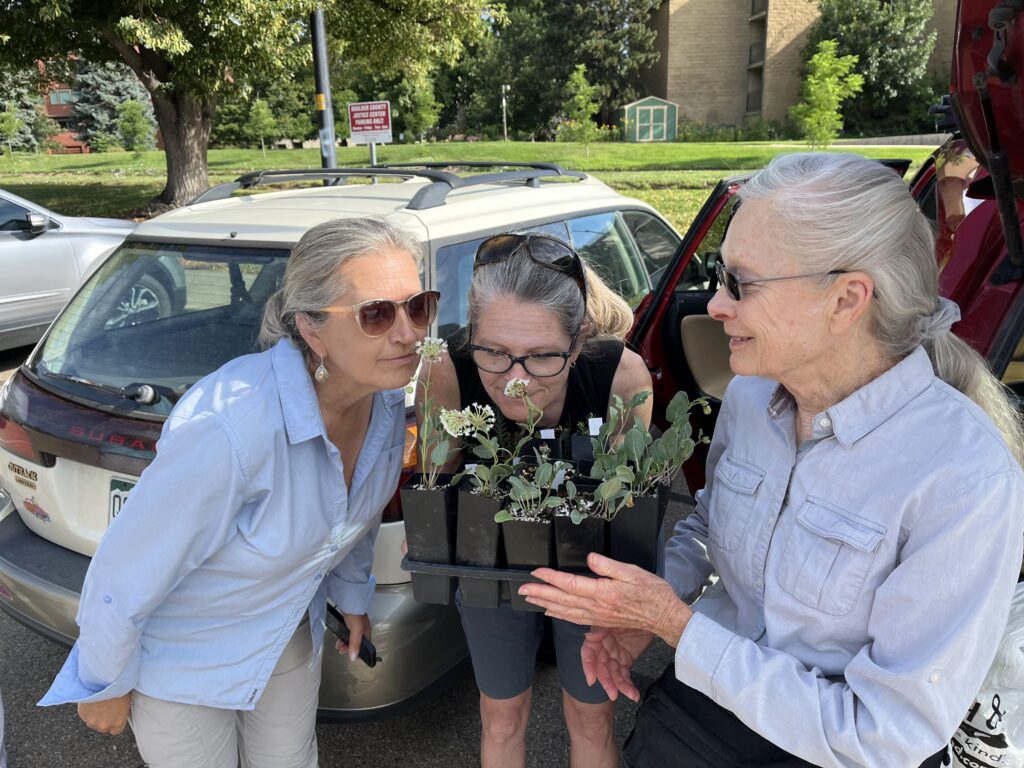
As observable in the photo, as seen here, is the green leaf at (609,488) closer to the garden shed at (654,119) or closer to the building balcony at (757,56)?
the garden shed at (654,119)

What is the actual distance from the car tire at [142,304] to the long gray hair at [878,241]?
226cm

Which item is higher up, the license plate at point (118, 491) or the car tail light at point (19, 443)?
the car tail light at point (19, 443)

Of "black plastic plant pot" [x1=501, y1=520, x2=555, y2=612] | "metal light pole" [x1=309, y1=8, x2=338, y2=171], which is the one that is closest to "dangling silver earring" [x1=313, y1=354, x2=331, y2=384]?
"black plastic plant pot" [x1=501, y1=520, x2=555, y2=612]

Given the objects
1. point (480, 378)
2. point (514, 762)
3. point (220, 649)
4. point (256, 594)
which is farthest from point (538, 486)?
point (514, 762)

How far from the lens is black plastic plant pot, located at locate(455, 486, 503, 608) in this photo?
1.47 metres

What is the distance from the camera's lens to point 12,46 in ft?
41.9

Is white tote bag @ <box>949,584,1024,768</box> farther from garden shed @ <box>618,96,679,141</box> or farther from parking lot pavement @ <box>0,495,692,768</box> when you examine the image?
garden shed @ <box>618,96,679,141</box>

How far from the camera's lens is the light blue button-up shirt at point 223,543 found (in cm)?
148

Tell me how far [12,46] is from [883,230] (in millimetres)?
15624

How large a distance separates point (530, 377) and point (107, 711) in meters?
1.19

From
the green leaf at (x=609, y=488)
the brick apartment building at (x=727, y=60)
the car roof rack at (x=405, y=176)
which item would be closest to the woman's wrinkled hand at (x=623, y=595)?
the green leaf at (x=609, y=488)

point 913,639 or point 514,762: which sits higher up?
point 913,639

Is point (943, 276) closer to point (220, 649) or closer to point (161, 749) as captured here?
point (220, 649)

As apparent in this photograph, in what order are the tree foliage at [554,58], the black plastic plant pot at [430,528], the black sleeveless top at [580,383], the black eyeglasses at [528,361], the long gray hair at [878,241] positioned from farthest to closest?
the tree foliage at [554,58], the black sleeveless top at [580,383], the black eyeglasses at [528,361], the black plastic plant pot at [430,528], the long gray hair at [878,241]
